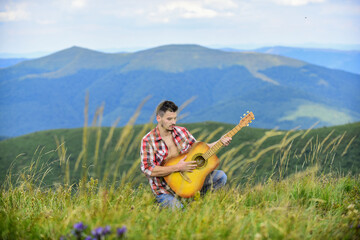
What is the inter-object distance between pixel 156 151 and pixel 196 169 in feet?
1.69

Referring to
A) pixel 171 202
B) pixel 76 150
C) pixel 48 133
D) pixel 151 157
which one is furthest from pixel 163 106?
pixel 48 133

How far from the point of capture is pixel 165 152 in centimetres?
465

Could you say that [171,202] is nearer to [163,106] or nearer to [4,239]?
[163,106]

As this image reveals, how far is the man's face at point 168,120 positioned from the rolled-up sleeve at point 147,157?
0.96 ft

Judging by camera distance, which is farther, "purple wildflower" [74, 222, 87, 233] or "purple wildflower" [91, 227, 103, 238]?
"purple wildflower" [74, 222, 87, 233]

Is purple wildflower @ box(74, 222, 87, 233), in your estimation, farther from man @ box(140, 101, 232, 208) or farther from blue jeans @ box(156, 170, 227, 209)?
blue jeans @ box(156, 170, 227, 209)

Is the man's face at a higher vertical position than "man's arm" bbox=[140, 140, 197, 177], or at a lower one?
higher

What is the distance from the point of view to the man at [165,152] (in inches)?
175

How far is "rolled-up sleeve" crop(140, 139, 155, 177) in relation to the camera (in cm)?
450

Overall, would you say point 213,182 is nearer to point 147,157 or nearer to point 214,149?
point 214,149

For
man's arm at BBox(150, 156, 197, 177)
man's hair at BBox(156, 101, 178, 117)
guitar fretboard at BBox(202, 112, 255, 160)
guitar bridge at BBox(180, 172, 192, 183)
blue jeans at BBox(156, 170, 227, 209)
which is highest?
man's hair at BBox(156, 101, 178, 117)

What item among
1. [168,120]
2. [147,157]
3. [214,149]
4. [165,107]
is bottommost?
[147,157]

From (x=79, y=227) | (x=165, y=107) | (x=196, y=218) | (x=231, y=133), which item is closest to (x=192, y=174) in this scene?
(x=231, y=133)

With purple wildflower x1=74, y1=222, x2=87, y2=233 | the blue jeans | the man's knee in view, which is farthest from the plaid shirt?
purple wildflower x1=74, y1=222, x2=87, y2=233
